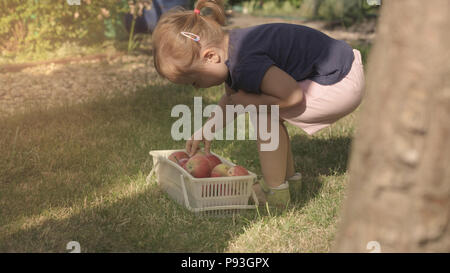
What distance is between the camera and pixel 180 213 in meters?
2.72

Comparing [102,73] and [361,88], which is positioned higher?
[361,88]

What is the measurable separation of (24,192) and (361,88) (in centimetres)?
190

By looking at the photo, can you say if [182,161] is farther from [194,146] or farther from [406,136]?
[406,136]

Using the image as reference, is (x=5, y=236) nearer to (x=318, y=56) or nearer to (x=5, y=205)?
(x=5, y=205)

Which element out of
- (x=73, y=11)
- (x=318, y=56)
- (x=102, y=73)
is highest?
(x=318, y=56)

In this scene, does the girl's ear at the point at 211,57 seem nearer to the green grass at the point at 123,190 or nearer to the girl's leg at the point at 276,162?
the girl's leg at the point at 276,162

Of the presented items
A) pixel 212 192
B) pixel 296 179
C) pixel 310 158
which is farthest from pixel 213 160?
pixel 310 158

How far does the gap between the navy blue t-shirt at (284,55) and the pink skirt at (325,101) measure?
0.04 m

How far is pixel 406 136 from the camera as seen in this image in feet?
4.44

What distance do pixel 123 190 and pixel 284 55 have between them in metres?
1.15

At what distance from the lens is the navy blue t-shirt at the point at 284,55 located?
2.55 m

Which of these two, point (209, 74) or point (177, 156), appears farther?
point (177, 156)

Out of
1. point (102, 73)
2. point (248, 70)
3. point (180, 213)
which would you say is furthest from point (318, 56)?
point (102, 73)
